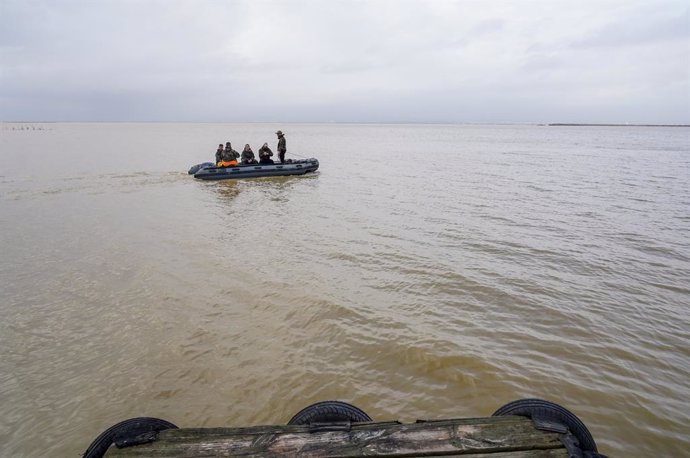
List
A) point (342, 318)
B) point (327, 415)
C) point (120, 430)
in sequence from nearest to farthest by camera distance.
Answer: point (120, 430), point (327, 415), point (342, 318)

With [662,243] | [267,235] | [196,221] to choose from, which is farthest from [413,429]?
[196,221]

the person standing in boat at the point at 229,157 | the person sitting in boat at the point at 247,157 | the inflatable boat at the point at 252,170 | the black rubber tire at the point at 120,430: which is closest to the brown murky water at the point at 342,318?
the black rubber tire at the point at 120,430

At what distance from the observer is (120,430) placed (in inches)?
109

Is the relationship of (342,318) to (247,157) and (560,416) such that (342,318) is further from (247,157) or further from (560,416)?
(247,157)

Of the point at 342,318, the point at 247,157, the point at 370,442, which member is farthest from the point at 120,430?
the point at 247,157

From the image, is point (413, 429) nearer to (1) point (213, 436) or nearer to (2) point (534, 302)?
(1) point (213, 436)

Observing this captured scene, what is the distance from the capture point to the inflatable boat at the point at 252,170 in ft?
68.0

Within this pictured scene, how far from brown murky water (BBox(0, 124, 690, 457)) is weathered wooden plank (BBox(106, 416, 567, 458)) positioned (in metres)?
1.76

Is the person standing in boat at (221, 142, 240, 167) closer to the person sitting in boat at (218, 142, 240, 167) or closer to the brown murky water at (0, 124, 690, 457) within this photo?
the person sitting in boat at (218, 142, 240, 167)

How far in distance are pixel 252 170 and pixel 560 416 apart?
66.6ft

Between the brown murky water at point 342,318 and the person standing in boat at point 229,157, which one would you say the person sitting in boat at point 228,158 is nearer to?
the person standing in boat at point 229,157

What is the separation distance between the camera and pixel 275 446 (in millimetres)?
2539

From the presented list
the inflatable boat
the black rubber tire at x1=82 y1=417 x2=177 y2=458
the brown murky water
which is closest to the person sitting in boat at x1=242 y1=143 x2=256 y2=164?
the inflatable boat

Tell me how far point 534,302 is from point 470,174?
1788cm
